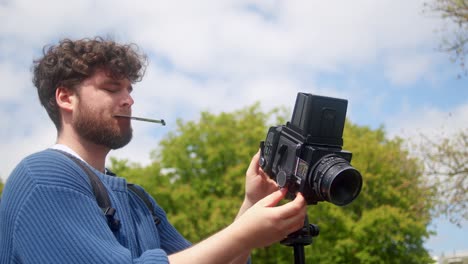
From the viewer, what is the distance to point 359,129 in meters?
36.9

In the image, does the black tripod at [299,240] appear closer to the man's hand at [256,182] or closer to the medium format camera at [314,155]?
the medium format camera at [314,155]

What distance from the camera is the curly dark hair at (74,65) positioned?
10.1 ft

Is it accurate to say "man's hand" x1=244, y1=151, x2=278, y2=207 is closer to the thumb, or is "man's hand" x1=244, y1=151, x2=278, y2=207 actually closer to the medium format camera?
the medium format camera

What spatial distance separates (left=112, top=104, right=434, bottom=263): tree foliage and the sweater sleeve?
72.1 ft

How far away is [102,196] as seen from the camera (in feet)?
8.37

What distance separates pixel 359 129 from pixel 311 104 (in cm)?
3516

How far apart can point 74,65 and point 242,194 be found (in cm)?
2262

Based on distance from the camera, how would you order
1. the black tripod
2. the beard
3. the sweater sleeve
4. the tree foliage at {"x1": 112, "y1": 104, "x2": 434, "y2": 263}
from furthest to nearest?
the tree foliage at {"x1": 112, "y1": 104, "x2": 434, "y2": 263}
the beard
the black tripod
the sweater sleeve

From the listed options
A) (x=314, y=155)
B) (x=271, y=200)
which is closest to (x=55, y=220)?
(x=271, y=200)

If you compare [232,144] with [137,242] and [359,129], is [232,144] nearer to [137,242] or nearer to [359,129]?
[359,129]

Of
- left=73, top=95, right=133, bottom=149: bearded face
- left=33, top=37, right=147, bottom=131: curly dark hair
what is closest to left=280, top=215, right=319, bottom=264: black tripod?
left=73, top=95, right=133, bottom=149: bearded face

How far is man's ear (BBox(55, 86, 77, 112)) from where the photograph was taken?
301 cm

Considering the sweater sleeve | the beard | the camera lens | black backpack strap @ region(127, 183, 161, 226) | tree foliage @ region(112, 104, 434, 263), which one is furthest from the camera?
tree foliage @ region(112, 104, 434, 263)

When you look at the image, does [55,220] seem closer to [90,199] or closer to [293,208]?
[90,199]
